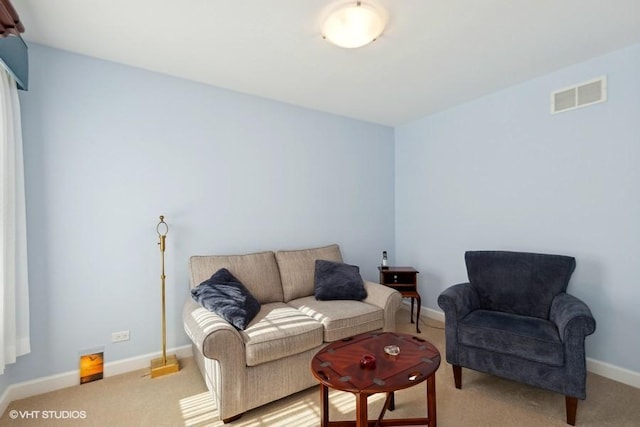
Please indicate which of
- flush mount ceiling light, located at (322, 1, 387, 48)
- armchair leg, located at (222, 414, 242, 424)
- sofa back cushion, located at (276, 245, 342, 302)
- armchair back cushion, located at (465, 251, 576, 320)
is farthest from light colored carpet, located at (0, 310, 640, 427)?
flush mount ceiling light, located at (322, 1, 387, 48)

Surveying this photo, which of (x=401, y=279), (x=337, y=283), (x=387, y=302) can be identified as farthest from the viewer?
(x=401, y=279)

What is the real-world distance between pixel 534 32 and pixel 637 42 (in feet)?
2.99

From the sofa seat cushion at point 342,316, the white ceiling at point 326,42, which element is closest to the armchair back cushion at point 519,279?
the sofa seat cushion at point 342,316

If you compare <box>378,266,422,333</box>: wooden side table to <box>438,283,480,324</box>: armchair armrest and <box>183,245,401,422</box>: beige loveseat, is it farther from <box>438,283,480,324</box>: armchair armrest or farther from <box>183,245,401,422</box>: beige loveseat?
<box>438,283,480,324</box>: armchair armrest

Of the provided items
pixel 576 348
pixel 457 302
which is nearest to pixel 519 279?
pixel 457 302

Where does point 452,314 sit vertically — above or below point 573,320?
below

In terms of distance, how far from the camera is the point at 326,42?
87.5 inches

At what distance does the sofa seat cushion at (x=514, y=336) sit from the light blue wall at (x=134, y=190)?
1.89 metres

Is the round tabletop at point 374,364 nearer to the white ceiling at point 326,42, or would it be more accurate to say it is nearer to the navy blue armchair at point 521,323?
the navy blue armchair at point 521,323

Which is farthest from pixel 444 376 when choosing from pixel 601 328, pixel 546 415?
pixel 601 328

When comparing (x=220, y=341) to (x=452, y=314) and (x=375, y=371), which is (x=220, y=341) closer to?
(x=375, y=371)

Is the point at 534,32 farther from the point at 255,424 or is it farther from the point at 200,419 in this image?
the point at 200,419

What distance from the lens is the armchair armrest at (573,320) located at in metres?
1.87

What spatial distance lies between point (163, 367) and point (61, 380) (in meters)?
0.69
